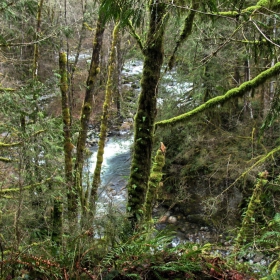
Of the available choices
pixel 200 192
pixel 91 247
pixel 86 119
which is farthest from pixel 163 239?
pixel 200 192

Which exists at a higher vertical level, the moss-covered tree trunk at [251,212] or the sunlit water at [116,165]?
the moss-covered tree trunk at [251,212]

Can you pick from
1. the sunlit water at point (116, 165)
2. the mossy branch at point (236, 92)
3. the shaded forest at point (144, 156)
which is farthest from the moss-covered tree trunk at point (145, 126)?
the sunlit water at point (116, 165)

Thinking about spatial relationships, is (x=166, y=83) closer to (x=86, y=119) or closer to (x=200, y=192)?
(x=200, y=192)

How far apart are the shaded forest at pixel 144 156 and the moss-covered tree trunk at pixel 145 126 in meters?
0.02

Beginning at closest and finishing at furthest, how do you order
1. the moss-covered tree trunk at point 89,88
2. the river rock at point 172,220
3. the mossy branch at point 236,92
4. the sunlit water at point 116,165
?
1. the mossy branch at point 236,92
2. the moss-covered tree trunk at point 89,88
3. the river rock at point 172,220
4. the sunlit water at point 116,165

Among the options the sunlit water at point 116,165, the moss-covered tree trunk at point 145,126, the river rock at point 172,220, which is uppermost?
the moss-covered tree trunk at point 145,126

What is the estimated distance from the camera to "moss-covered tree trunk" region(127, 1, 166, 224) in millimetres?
4090

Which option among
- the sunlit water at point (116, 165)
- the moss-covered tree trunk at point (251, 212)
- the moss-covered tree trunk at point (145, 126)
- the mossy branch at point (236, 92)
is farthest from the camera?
A: the sunlit water at point (116, 165)

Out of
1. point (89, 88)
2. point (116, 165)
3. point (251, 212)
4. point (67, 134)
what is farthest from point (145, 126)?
point (116, 165)

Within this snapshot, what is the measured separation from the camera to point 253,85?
4.23 meters

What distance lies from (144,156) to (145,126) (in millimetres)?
493

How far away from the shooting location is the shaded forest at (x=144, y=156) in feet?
8.10

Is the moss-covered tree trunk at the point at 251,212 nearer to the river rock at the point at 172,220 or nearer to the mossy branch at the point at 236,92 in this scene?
the mossy branch at the point at 236,92

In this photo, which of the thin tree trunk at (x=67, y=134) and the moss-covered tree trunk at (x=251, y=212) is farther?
the thin tree trunk at (x=67, y=134)
